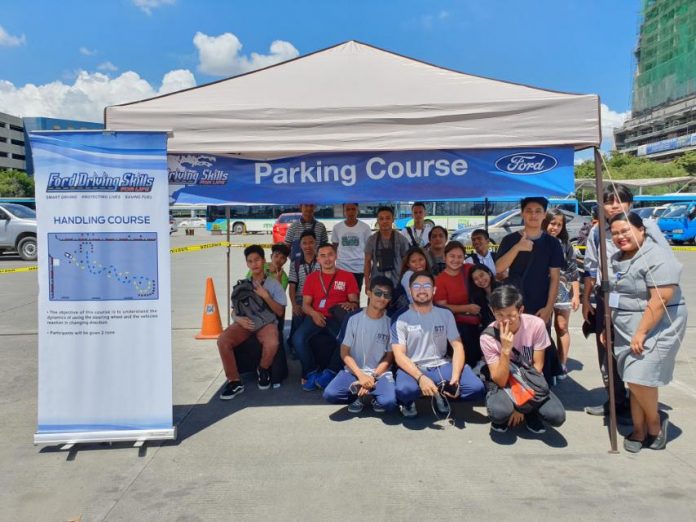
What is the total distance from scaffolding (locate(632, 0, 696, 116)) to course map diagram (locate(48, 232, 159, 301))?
284 ft

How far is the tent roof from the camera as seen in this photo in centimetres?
395

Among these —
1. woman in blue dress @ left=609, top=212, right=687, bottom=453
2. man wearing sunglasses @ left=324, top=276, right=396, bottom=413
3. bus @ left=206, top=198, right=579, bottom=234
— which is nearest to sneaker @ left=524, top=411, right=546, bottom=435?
woman in blue dress @ left=609, top=212, right=687, bottom=453

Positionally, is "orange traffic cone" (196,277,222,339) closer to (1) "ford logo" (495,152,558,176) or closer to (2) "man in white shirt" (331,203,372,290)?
(2) "man in white shirt" (331,203,372,290)

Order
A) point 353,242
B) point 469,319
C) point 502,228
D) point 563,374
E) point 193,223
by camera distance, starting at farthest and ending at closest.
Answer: point 193,223 < point 502,228 < point 353,242 < point 563,374 < point 469,319

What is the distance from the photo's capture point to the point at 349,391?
178 inches

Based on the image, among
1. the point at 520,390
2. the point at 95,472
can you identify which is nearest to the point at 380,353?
the point at 520,390

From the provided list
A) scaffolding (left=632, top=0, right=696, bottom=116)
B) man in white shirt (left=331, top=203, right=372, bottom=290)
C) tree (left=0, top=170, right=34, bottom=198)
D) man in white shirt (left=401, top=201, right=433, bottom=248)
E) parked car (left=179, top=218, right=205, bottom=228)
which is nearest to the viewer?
man in white shirt (left=331, top=203, right=372, bottom=290)

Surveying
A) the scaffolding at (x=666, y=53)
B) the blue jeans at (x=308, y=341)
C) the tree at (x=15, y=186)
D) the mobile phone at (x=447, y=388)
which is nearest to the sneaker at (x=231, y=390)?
the blue jeans at (x=308, y=341)

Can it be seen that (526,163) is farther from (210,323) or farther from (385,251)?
(210,323)

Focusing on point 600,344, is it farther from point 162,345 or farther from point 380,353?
point 162,345

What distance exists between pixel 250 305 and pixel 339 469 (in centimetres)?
213

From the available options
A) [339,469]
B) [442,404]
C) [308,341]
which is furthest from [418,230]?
[339,469]

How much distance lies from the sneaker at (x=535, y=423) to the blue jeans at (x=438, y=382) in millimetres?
388

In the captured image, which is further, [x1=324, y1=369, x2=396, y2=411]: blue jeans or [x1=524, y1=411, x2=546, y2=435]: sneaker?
[x1=324, y1=369, x2=396, y2=411]: blue jeans
